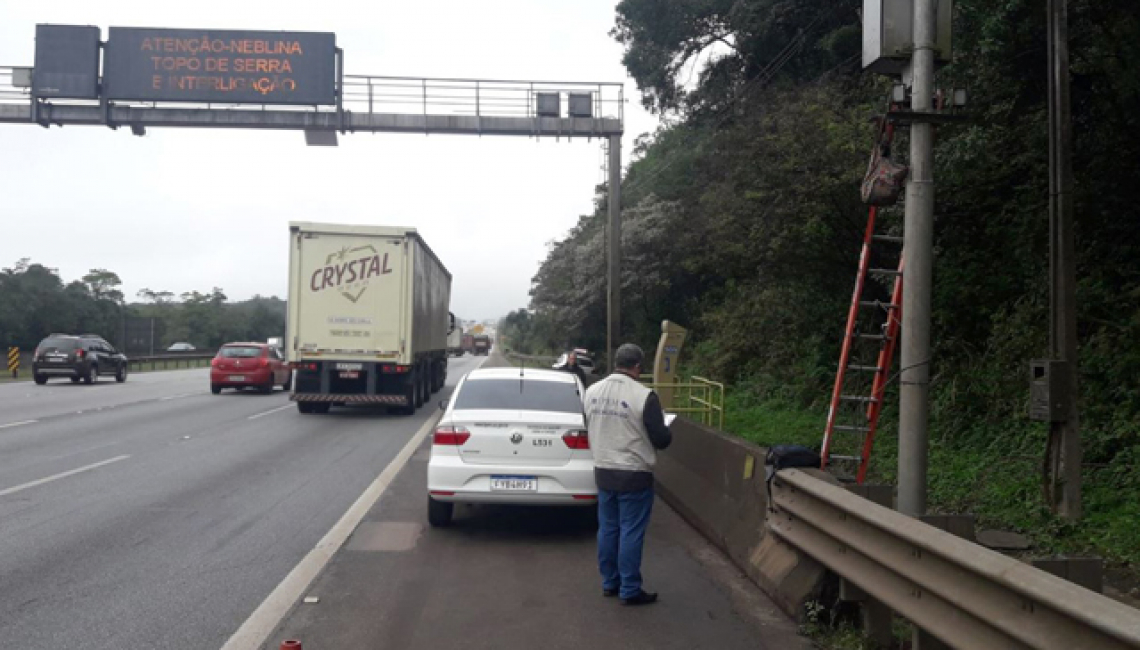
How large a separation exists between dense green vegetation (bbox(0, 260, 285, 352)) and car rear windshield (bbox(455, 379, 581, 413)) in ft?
197

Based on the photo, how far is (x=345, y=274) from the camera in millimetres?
20000

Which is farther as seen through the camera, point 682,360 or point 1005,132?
point 682,360

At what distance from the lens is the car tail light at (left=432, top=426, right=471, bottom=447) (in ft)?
27.6

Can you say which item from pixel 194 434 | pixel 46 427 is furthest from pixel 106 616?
pixel 46 427

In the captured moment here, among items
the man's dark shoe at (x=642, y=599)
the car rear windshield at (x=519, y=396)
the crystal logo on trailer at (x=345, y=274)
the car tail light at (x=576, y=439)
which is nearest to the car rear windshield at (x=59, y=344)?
the crystal logo on trailer at (x=345, y=274)

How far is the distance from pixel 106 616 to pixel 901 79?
631cm

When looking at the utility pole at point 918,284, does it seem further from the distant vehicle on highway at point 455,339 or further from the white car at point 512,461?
the distant vehicle on highway at point 455,339

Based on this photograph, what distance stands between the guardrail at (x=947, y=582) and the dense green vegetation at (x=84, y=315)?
64.4 metres

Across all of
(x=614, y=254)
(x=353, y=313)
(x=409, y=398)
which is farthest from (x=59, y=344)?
(x=614, y=254)

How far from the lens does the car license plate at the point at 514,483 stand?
8.28 metres

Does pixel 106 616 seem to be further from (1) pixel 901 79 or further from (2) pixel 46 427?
(2) pixel 46 427

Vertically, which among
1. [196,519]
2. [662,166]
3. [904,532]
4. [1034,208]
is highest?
[662,166]

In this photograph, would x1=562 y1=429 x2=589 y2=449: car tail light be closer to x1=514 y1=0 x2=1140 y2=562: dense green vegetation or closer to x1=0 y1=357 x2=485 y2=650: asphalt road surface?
x1=0 y1=357 x2=485 y2=650: asphalt road surface

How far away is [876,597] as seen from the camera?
4.78 m
